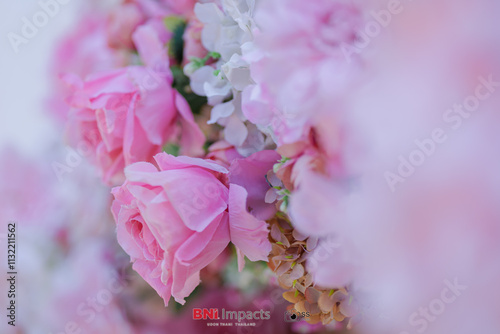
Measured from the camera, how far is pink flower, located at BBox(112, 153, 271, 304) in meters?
0.22

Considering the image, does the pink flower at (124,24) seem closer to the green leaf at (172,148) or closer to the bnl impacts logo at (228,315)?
the green leaf at (172,148)

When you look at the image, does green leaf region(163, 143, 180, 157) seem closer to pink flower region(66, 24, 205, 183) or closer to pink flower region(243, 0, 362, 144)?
pink flower region(66, 24, 205, 183)

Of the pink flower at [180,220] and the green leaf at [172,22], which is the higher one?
the green leaf at [172,22]

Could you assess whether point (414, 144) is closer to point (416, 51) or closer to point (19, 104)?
point (416, 51)

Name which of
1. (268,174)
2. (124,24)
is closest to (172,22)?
(124,24)

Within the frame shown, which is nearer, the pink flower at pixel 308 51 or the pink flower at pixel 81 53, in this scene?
the pink flower at pixel 308 51

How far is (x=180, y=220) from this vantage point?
0.73 ft

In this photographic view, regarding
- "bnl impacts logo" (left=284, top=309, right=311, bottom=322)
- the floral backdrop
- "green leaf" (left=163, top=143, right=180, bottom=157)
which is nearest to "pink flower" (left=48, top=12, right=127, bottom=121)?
the floral backdrop

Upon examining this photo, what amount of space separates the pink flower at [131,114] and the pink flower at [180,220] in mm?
56

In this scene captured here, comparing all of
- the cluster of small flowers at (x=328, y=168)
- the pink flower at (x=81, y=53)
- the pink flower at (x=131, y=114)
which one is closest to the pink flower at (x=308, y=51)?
the cluster of small flowers at (x=328, y=168)

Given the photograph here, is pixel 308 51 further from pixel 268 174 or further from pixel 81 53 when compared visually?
pixel 81 53

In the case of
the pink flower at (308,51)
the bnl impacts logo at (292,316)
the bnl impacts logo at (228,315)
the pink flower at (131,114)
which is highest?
the pink flower at (308,51)

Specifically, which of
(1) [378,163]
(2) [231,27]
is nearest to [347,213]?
(1) [378,163]

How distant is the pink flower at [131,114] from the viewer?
0.97 feet
